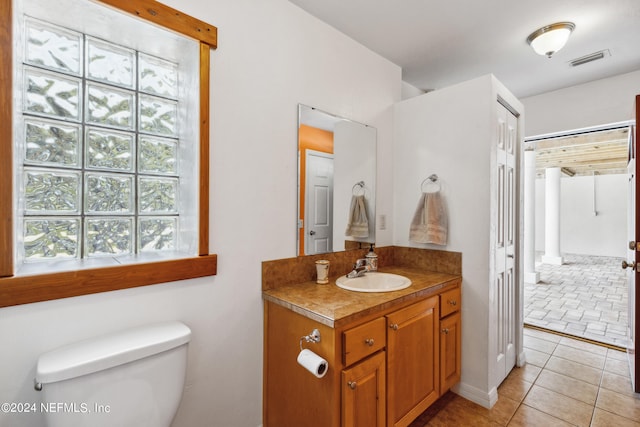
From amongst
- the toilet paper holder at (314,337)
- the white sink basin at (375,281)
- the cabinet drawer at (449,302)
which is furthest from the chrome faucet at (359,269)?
the toilet paper holder at (314,337)

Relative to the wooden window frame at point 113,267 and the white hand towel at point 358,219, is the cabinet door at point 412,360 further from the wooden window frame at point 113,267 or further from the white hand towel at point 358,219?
the wooden window frame at point 113,267

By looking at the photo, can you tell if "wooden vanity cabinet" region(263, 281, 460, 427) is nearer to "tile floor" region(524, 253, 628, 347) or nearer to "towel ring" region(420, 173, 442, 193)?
"towel ring" region(420, 173, 442, 193)

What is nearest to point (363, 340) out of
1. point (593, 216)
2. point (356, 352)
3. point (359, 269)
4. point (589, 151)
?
point (356, 352)

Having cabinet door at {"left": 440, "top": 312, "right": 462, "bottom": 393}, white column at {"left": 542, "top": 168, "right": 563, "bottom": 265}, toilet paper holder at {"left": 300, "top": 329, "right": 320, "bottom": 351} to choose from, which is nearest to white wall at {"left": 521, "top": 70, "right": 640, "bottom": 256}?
white column at {"left": 542, "top": 168, "right": 563, "bottom": 265}

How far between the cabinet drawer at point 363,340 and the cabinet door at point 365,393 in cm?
4

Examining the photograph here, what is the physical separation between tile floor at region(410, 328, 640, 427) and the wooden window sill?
1588 millimetres

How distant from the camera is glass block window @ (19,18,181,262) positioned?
1.22 metres

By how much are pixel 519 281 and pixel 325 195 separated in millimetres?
1799

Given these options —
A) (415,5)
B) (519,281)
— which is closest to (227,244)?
(415,5)

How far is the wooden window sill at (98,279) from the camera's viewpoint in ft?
3.38

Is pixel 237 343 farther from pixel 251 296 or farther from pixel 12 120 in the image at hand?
pixel 12 120

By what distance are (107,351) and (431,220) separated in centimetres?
193

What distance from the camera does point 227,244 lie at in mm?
1541

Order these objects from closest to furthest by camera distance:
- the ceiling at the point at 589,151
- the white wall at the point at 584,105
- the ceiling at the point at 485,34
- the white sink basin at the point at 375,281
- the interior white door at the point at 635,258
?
the ceiling at the point at 485,34 < the white sink basin at the point at 375,281 < the interior white door at the point at 635,258 < the white wall at the point at 584,105 < the ceiling at the point at 589,151
